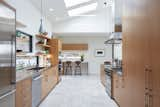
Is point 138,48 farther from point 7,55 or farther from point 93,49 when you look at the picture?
point 93,49

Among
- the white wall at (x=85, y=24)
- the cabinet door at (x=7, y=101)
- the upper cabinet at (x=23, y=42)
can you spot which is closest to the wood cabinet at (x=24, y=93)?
the cabinet door at (x=7, y=101)

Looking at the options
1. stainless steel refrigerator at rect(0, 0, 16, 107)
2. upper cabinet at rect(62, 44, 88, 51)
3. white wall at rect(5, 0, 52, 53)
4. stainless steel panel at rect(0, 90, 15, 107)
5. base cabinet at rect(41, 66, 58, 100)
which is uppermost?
white wall at rect(5, 0, 52, 53)

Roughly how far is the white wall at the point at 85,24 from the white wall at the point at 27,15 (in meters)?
4.34

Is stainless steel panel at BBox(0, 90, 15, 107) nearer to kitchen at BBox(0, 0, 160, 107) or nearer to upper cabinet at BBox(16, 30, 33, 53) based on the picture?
kitchen at BBox(0, 0, 160, 107)

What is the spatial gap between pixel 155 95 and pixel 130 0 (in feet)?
6.02

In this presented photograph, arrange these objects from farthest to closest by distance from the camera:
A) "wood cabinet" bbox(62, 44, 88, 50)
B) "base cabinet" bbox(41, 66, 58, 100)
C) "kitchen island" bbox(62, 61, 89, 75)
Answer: "wood cabinet" bbox(62, 44, 88, 50) → "kitchen island" bbox(62, 61, 89, 75) → "base cabinet" bbox(41, 66, 58, 100)

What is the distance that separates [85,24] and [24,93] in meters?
9.17

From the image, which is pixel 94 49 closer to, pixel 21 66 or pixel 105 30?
pixel 105 30

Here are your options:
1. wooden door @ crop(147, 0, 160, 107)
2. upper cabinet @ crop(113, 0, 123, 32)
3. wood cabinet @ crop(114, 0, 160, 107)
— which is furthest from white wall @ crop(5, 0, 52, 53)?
wooden door @ crop(147, 0, 160, 107)

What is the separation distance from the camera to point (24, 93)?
155 inches

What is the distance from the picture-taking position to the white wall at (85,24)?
1258 cm

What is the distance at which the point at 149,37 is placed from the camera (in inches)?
97.9

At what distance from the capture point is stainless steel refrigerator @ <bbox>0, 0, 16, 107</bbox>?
249 cm

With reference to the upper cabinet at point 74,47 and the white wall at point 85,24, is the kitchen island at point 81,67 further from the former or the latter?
the white wall at point 85,24
